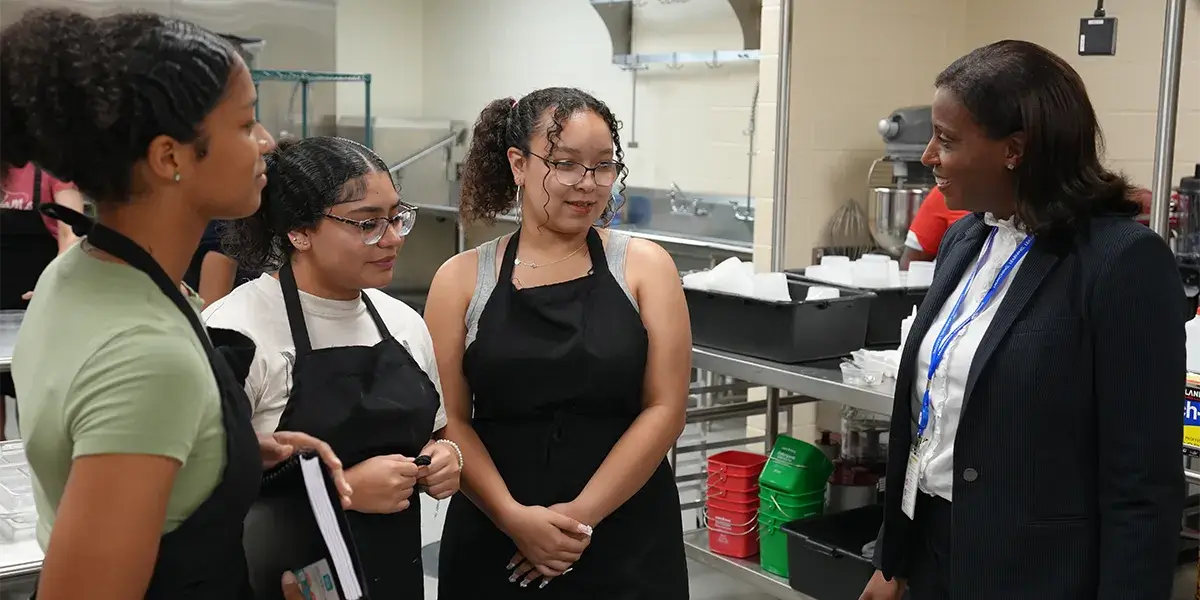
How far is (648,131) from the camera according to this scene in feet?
18.8

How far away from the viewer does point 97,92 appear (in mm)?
1023

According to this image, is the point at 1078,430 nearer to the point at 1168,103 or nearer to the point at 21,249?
the point at 1168,103

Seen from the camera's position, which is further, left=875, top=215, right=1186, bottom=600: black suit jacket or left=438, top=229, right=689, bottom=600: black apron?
left=438, top=229, right=689, bottom=600: black apron

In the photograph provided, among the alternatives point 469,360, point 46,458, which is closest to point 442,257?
point 469,360

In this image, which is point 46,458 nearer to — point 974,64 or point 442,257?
point 974,64

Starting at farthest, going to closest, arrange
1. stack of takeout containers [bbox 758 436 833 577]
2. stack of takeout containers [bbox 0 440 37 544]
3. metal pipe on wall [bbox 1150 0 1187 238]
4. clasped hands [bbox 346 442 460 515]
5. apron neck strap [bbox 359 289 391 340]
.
Answer: stack of takeout containers [bbox 758 436 833 577] < metal pipe on wall [bbox 1150 0 1187 238] < stack of takeout containers [bbox 0 440 37 544] < apron neck strap [bbox 359 289 391 340] < clasped hands [bbox 346 442 460 515]

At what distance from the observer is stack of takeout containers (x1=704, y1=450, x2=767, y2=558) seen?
3.20 metres

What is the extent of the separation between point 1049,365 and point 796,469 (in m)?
1.58

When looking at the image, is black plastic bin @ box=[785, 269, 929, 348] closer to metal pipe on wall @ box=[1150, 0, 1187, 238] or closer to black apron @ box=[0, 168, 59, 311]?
metal pipe on wall @ box=[1150, 0, 1187, 238]

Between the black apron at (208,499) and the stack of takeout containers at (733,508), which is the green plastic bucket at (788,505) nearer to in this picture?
the stack of takeout containers at (733,508)

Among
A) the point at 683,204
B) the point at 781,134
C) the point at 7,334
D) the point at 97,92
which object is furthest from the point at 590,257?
the point at 683,204

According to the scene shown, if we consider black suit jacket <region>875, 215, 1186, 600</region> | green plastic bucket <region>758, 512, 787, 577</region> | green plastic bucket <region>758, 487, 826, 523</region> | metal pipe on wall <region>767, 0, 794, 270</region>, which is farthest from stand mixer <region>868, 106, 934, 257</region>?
black suit jacket <region>875, 215, 1186, 600</region>

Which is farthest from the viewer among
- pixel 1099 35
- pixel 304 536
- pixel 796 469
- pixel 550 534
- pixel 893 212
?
pixel 893 212

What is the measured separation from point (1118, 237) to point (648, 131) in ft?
13.9
